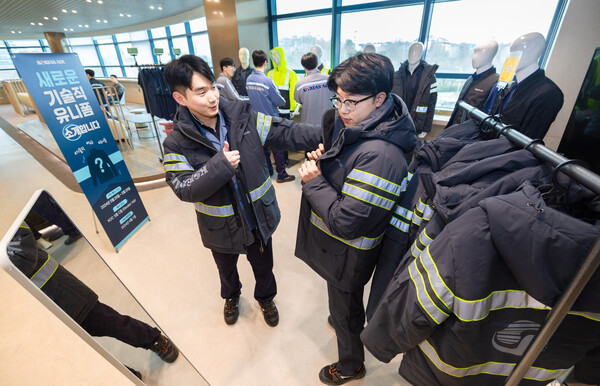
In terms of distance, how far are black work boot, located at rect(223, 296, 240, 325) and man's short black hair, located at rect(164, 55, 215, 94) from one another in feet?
4.65

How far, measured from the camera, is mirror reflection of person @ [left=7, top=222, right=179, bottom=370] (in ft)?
2.19

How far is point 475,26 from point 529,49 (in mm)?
2341

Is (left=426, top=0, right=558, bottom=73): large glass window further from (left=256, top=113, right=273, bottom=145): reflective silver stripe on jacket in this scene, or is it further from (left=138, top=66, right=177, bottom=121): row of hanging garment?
(left=138, top=66, right=177, bottom=121): row of hanging garment

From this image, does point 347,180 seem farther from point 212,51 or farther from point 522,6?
point 212,51

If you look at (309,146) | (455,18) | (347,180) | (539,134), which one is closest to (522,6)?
(455,18)

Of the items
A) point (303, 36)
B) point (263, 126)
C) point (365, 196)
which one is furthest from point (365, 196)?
point (303, 36)

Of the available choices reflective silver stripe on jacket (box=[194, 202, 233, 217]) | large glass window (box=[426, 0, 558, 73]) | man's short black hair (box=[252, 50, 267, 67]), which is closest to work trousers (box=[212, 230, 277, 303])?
reflective silver stripe on jacket (box=[194, 202, 233, 217])

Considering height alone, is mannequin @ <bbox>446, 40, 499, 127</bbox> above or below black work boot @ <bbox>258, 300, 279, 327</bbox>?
above

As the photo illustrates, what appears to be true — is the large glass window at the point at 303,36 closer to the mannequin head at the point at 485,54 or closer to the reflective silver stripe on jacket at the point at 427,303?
the mannequin head at the point at 485,54

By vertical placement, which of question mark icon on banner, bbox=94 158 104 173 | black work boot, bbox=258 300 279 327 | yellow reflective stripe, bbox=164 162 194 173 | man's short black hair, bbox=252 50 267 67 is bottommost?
black work boot, bbox=258 300 279 327

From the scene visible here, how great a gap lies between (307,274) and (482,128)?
164 centimetres

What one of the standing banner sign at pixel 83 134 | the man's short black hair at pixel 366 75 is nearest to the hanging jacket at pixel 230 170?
the man's short black hair at pixel 366 75

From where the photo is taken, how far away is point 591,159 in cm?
102

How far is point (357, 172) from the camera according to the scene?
3.01 ft
